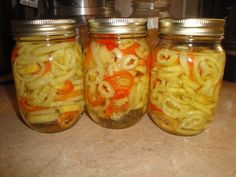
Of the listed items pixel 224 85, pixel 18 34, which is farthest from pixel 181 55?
pixel 224 85

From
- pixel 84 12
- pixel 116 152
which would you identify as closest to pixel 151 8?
pixel 84 12

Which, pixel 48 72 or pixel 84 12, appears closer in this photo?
pixel 48 72

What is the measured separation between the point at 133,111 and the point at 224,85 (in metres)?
0.46

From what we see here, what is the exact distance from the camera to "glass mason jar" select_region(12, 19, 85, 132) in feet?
1.37

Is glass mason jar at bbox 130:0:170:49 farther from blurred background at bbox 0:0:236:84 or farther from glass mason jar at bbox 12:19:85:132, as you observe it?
glass mason jar at bbox 12:19:85:132

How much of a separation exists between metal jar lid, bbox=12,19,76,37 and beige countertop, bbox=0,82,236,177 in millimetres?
206

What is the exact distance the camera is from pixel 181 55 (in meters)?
0.42

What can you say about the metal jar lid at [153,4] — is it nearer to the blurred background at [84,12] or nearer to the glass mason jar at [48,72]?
the blurred background at [84,12]

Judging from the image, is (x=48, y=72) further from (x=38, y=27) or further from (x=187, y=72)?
(x=187, y=72)

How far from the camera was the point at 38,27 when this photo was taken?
41 centimetres

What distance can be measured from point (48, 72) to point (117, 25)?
0.15 m

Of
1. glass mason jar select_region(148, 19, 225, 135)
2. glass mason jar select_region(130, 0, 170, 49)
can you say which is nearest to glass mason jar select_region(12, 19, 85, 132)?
glass mason jar select_region(148, 19, 225, 135)

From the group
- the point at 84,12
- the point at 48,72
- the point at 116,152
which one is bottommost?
the point at 116,152

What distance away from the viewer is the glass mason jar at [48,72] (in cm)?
42
